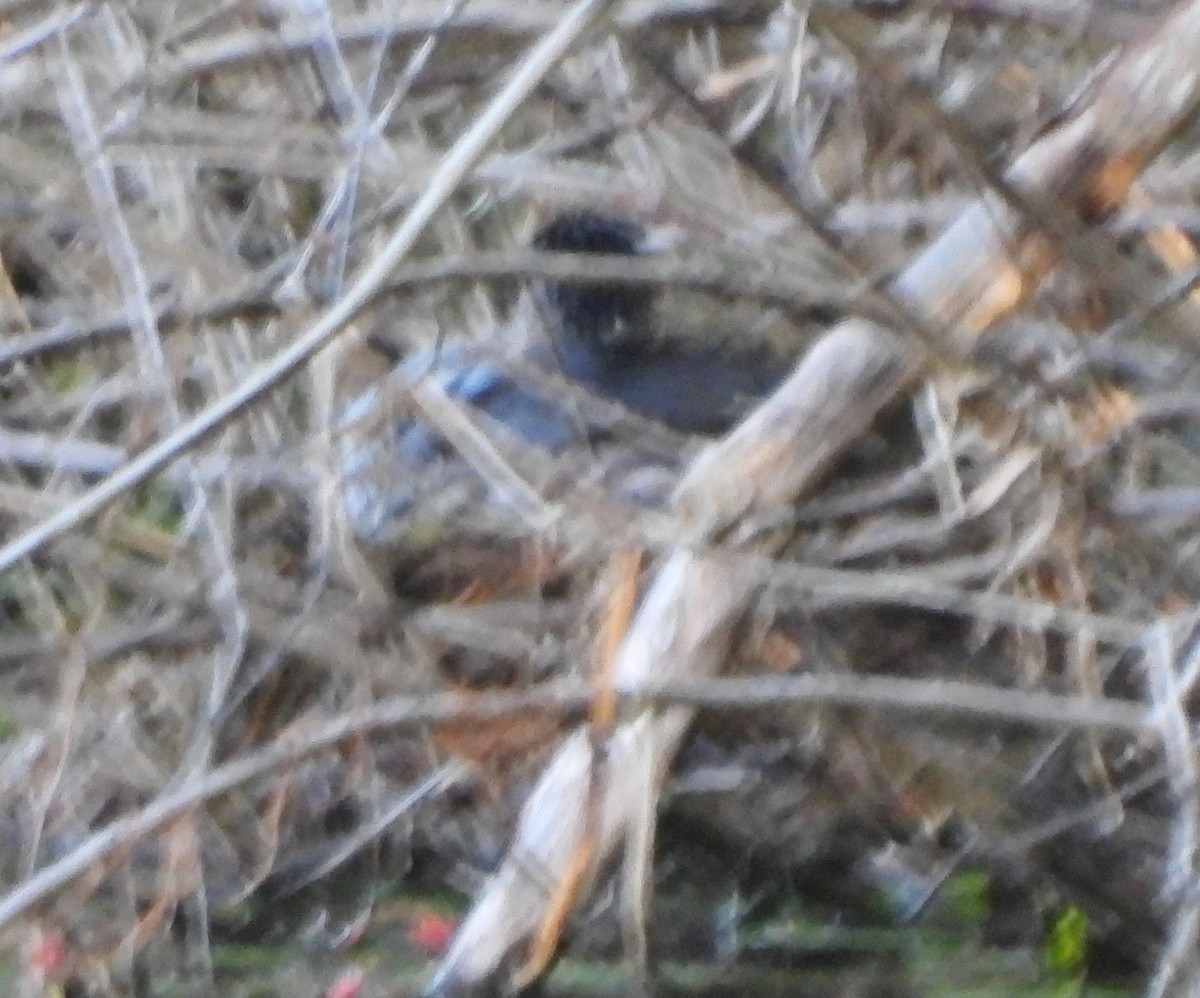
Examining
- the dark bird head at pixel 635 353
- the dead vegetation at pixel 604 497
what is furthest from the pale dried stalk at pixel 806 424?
the dark bird head at pixel 635 353

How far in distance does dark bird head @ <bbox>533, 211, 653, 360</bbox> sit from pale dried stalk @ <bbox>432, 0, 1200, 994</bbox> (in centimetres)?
48

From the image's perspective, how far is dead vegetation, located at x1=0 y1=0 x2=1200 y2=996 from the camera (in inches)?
56.6

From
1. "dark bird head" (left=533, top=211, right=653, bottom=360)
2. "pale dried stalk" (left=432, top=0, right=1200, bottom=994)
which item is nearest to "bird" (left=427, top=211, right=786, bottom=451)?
"dark bird head" (left=533, top=211, right=653, bottom=360)

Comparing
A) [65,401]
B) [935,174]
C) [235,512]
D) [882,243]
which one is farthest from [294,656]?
[935,174]

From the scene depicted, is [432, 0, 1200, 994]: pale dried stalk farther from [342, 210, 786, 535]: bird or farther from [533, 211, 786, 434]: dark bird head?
[533, 211, 786, 434]: dark bird head

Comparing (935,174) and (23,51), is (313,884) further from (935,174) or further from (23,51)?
(935,174)

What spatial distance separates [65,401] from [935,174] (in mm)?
1024

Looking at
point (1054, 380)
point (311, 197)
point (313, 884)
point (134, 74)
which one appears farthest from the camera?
point (311, 197)

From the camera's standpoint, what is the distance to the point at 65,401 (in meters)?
2.00

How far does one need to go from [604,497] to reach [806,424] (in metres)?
0.21

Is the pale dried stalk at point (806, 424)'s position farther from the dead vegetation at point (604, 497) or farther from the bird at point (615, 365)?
the bird at point (615, 365)

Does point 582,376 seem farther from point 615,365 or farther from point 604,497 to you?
point 604,497

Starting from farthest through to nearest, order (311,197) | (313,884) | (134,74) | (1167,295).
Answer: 1. (311,197)
2. (313,884)
3. (134,74)
4. (1167,295)

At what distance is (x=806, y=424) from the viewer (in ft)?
5.10
